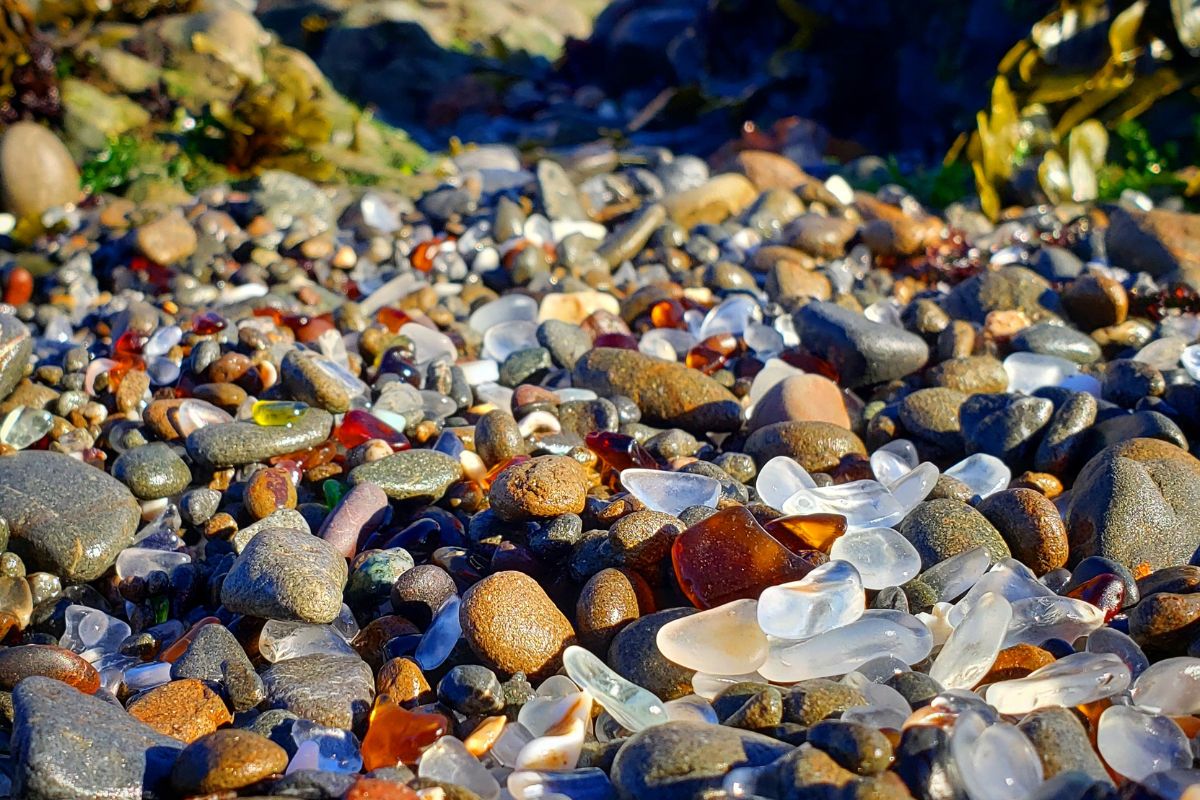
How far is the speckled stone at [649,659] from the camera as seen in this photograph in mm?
2025

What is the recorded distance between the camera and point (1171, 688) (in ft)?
6.20

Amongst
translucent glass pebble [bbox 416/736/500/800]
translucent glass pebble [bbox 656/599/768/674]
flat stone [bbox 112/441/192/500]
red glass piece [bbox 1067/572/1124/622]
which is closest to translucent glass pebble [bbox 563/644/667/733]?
translucent glass pebble [bbox 656/599/768/674]

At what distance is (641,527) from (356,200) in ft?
14.6

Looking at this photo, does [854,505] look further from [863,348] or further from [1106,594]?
[863,348]

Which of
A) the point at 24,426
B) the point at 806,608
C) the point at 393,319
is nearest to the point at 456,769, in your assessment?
the point at 806,608

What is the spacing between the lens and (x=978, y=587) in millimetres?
2195

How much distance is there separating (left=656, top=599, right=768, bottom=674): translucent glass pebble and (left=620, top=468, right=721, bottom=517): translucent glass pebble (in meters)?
0.50

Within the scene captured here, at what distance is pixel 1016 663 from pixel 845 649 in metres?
0.36

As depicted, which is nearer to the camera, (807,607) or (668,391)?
(807,607)

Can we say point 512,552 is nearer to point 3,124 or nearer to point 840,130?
point 3,124

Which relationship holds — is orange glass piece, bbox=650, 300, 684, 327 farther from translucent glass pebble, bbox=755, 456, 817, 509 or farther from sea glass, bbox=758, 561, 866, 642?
sea glass, bbox=758, 561, 866, 642

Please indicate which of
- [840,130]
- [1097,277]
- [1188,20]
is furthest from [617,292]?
[840,130]

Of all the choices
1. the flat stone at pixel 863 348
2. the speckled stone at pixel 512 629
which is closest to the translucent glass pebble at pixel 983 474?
the flat stone at pixel 863 348

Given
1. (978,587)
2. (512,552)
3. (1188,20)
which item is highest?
(1188,20)
